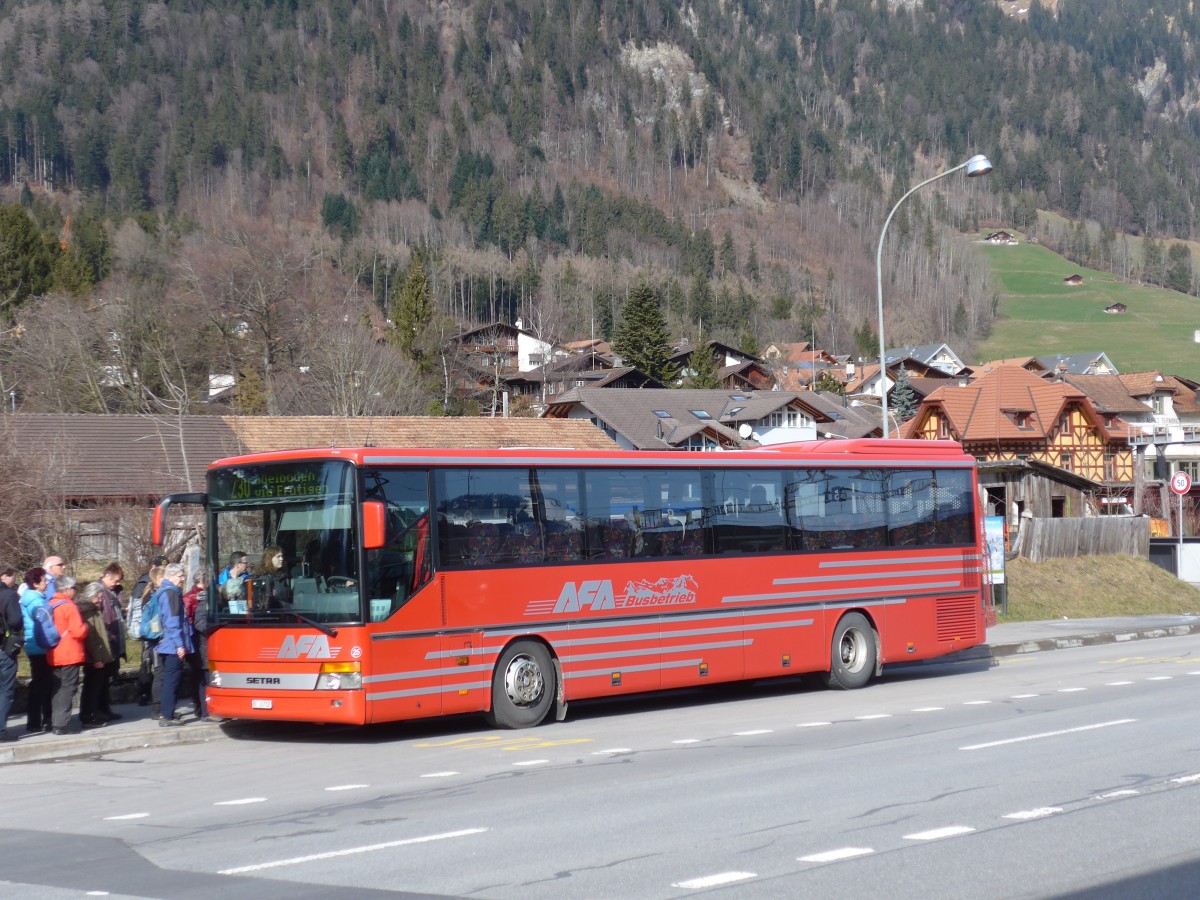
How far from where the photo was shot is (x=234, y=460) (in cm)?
1430

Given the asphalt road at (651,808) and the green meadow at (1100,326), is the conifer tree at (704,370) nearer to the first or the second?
the green meadow at (1100,326)

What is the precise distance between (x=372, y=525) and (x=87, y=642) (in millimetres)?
3945

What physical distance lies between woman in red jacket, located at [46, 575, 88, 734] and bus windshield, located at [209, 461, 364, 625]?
143cm

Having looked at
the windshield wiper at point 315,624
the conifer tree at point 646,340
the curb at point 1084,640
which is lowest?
the curb at point 1084,640

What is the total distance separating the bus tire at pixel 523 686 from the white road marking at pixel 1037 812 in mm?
6579

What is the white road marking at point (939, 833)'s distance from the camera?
8.46 metres

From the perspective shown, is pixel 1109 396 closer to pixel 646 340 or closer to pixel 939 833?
pixel 646 340

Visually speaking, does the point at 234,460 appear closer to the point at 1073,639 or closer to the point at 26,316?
the point at 1073,639

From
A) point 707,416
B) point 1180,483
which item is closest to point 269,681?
point 1180,483

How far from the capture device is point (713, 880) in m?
7.43

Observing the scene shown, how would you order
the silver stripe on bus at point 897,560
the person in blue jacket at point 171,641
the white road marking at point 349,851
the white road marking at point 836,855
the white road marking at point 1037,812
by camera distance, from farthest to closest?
the silver stripe on bus at point 897,560, the person in blue jacket at point 171,641, the white road marking at point 1037,812, the white road marking at point 349,851, the white road marking at point 836,855

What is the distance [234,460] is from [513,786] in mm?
5254

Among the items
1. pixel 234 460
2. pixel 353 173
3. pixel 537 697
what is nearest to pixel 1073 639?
pixel 537 697

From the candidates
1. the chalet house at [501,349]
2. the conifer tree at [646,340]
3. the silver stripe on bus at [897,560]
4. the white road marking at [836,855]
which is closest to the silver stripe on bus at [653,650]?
the silver stripe on bus at [897,560]
